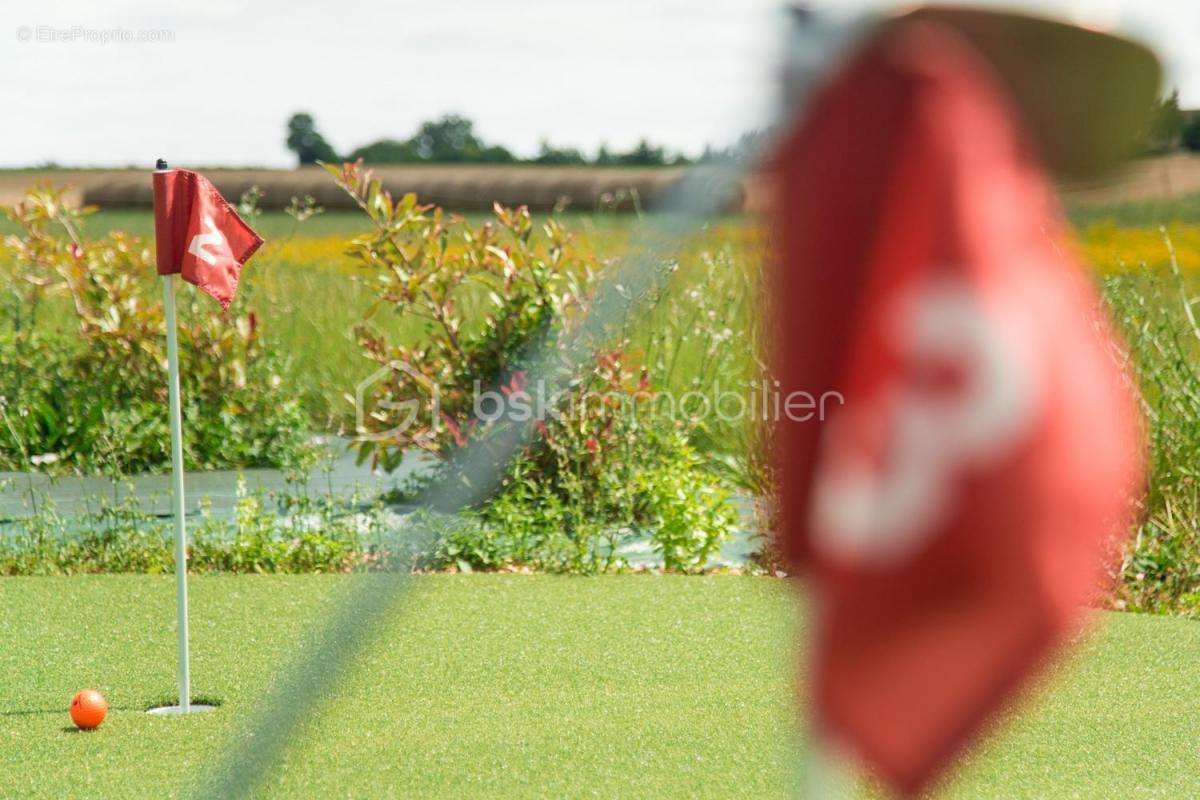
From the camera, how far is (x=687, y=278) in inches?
376

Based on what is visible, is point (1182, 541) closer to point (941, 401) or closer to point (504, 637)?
point (504, 637)

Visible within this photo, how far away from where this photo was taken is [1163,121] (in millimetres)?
861

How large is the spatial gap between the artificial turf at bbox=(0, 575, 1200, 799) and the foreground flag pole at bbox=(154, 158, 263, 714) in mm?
563

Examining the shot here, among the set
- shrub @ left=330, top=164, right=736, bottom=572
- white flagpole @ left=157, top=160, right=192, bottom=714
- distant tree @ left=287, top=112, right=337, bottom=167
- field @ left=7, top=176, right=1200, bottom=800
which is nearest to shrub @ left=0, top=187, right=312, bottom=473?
shrub @ left=330, top=164, right=736, bottom=572

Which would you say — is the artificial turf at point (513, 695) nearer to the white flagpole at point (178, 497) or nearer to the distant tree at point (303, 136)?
the white flagpole at point (178, 497)

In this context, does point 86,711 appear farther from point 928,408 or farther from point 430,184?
point 430,184

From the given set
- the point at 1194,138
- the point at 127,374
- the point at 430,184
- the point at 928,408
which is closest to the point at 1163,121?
the point at 928,408

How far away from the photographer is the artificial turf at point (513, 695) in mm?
3445

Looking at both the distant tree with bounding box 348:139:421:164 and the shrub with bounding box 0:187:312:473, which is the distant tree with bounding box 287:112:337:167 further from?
the shrub with bounding box 0:187:312:473

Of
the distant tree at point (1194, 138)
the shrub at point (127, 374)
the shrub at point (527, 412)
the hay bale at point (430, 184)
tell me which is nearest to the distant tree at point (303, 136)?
the hay bale at point (430, 184)

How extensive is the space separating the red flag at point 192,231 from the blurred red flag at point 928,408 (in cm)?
342

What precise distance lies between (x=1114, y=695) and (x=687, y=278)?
570cm

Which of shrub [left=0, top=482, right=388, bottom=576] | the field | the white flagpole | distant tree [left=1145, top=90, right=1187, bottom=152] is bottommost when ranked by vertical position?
shrub [left=0, top=482, right=388, bottom=576]

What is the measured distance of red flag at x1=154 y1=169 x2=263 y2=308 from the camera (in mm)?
3949
